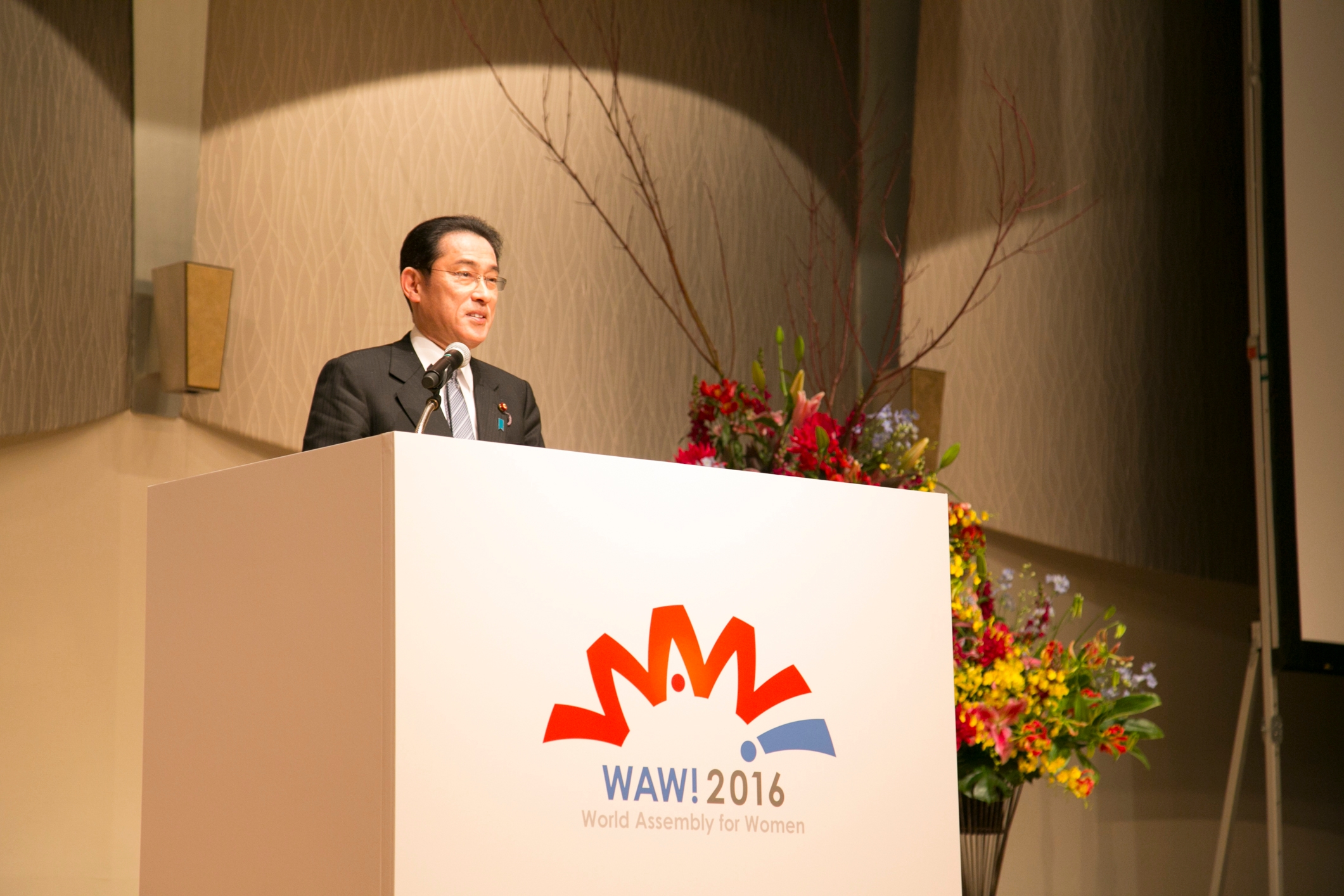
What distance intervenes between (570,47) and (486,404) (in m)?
2.30

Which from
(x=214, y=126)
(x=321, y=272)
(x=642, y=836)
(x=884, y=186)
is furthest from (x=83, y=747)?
(x=884, y=186)

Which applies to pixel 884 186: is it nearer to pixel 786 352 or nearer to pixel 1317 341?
pixel 786 352

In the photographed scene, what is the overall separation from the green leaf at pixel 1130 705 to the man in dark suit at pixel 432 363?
1.29 metres

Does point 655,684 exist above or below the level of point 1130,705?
above

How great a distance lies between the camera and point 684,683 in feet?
4.37

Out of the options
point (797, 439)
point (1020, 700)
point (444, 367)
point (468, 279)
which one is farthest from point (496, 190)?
point (444, 367)

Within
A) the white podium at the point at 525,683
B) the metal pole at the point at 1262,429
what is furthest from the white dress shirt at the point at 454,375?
the metal pole at the point at 1262,429

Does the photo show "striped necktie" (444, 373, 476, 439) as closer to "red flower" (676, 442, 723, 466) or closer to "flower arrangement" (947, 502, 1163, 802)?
"red flower" (676, 442, 723, 466)

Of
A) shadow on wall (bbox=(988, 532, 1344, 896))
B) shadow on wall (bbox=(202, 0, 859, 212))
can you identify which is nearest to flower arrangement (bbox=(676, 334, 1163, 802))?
shadow on wall (bbox=(202, 0, 859, 212))

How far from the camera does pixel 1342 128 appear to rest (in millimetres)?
3605

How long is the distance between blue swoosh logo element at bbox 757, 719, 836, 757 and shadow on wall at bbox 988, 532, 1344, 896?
3070mm

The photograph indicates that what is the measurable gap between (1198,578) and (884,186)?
1735 millimetres

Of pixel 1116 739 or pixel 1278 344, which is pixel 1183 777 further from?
pixel 1116 739

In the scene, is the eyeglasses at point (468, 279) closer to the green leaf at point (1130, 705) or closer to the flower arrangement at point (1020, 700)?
the flower arrangement at point (1020, 700)
